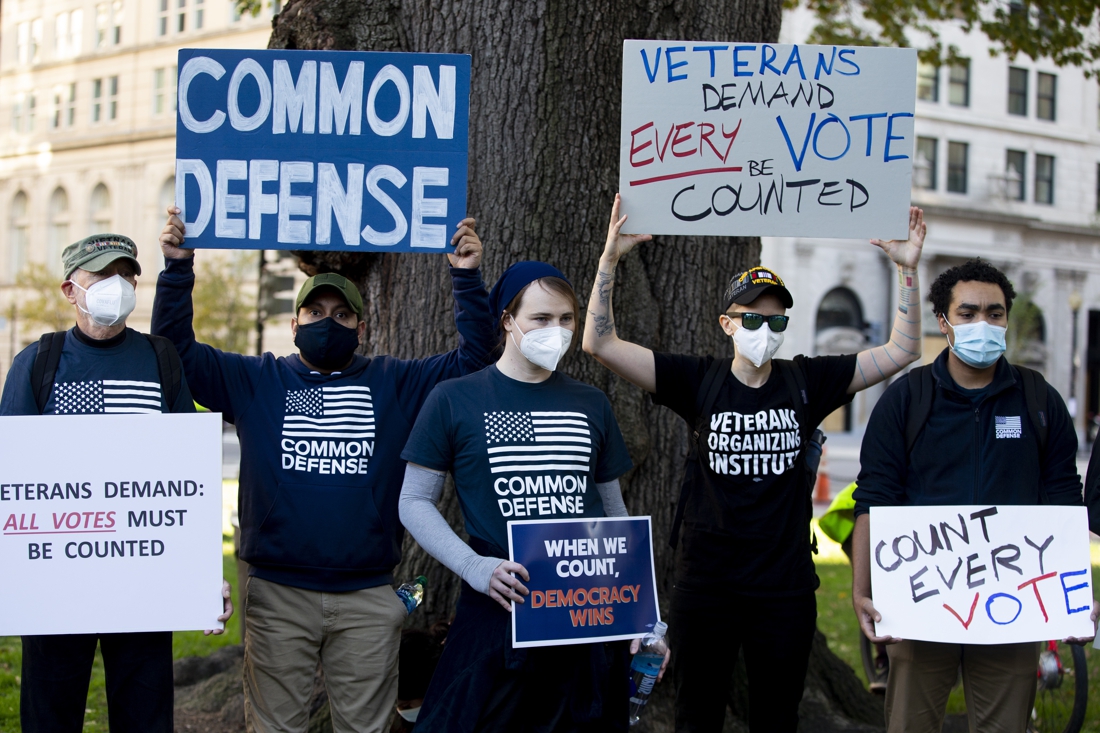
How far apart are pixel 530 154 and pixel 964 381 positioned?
2121mm

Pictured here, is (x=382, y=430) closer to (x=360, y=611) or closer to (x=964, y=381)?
(x=360, y=611)

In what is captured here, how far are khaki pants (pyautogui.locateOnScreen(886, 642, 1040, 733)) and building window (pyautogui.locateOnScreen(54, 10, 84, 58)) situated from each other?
49.0 meters

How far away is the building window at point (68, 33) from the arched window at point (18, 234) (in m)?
6.80

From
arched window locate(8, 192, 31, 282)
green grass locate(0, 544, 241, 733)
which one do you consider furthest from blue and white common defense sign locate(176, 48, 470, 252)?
arched window locate(8, 192, 31, 282)

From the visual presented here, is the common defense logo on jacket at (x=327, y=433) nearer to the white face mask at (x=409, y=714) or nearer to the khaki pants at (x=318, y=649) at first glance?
the khaki pants at (x=318, y=649)

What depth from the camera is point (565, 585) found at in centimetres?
316

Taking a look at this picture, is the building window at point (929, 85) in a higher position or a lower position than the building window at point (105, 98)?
lower

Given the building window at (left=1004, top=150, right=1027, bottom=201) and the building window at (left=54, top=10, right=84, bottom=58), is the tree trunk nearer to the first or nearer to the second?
the building window at (left=1004, top=150, right=1027, bottom=201)

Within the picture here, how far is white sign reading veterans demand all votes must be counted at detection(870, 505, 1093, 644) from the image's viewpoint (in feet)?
11.3

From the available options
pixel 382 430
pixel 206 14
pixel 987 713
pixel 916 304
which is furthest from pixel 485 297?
pixel 206 14

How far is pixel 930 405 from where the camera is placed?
3.57 metres

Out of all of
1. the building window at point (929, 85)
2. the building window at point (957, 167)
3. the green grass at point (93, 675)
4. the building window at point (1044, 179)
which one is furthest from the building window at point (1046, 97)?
the green grass at point (93, 675)

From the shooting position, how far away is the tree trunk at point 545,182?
182 inches

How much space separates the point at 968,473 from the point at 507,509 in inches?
63.9
